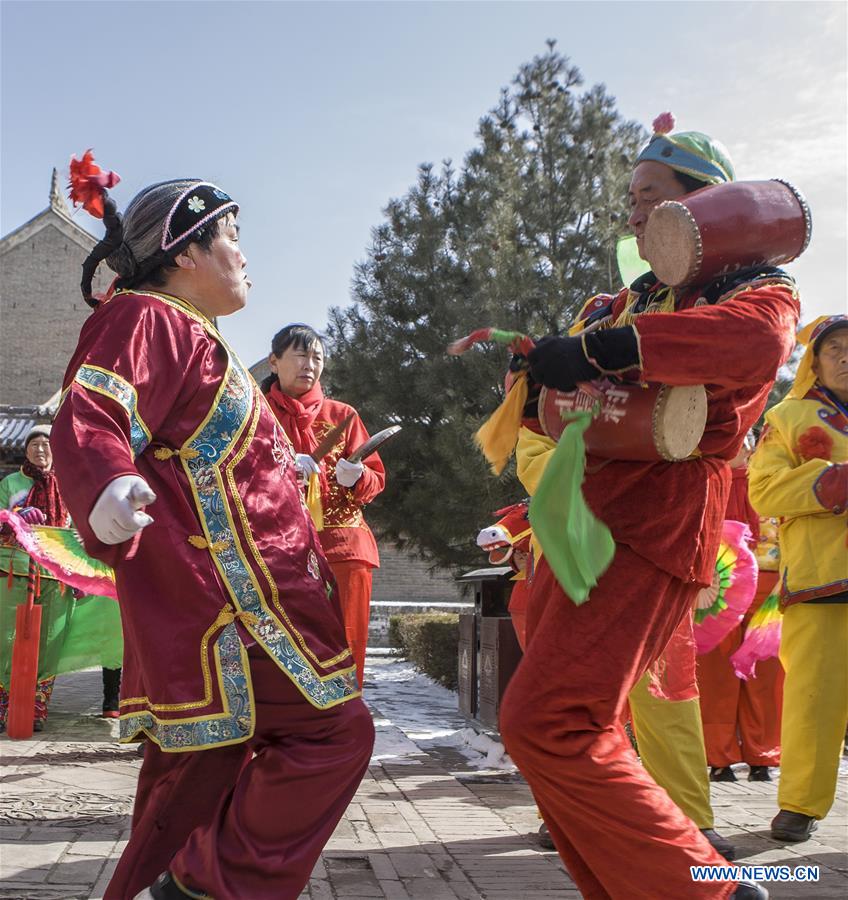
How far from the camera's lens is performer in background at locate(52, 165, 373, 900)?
7.39 feet

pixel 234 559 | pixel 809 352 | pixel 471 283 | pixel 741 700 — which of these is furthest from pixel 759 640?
pixel 471 283

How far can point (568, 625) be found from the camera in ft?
8.25

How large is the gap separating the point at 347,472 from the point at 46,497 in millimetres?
3260

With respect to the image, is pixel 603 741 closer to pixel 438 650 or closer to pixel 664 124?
pixel 664 124

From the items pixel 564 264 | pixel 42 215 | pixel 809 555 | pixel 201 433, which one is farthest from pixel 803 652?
pixel 42 215

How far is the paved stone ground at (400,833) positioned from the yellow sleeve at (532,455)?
4.40ft

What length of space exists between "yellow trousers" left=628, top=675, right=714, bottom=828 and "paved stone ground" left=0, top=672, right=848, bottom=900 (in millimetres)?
371

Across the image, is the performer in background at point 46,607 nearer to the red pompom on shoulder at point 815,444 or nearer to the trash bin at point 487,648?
the trash bin at point 487,648

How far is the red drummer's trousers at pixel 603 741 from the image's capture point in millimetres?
2324

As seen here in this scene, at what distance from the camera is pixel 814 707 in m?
4.12

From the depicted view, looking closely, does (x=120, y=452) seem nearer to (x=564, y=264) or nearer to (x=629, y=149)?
(x=564, y=264)

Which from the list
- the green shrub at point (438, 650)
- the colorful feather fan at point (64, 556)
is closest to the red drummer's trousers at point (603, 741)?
the colorful feather fan at point (64, 556)

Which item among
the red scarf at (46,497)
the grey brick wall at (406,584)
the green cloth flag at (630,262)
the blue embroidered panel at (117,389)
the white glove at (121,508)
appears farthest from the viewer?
the grey brick wall at (406,584)

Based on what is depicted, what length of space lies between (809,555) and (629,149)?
43.0 ft
